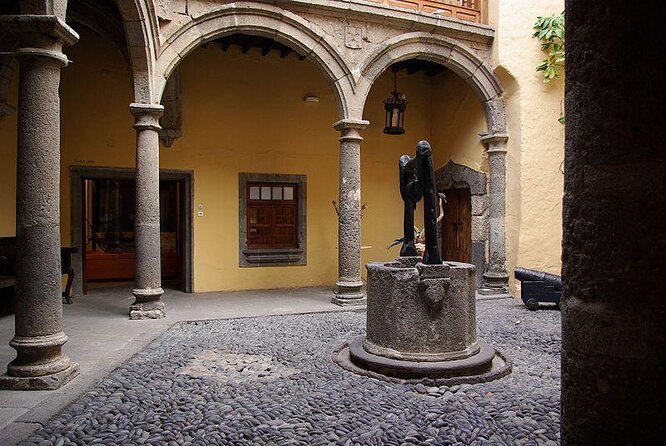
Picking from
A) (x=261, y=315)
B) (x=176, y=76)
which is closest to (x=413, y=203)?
(x=261, y=315)

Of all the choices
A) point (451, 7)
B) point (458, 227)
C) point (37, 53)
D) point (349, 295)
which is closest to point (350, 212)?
point (349, 295)

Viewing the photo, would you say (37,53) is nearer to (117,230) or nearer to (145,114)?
(145,114)

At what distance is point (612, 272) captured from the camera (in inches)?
35.4

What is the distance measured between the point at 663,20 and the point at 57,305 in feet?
12.2

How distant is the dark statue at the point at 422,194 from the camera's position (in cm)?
396

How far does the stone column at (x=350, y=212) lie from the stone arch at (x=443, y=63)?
415 mm

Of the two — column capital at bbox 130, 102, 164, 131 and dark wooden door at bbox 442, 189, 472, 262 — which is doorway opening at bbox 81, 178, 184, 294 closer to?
column capital at bbox 130, 102, 164, 131

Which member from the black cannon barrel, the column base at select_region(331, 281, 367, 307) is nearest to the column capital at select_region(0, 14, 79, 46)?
the column base at select_region(331, 281, 367, 307)

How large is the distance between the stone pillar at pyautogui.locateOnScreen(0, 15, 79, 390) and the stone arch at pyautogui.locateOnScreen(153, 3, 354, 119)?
255cm

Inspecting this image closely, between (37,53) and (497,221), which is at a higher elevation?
(37,53)

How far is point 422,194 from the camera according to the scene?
14.0 ft

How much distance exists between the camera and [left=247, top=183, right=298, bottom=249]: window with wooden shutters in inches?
337

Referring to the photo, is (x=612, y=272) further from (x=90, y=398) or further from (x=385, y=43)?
(x=385, y=43)

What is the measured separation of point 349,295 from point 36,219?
4.29m
